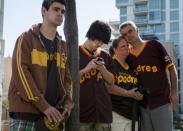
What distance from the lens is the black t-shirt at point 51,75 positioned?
4.07 meters

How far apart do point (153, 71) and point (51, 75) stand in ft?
6.26

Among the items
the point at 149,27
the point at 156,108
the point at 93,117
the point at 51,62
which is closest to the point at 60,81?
the point at 51,62

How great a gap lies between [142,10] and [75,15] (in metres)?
81.6

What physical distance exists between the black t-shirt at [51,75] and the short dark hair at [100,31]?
3.11 feet

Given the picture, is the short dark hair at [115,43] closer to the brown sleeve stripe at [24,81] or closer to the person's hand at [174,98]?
the person's hand at [174,98]

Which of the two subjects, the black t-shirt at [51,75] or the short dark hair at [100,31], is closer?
the black t-shirt at [51,75]

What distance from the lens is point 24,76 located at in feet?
12.6

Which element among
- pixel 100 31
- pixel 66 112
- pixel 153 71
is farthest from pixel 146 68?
pixel 66 112

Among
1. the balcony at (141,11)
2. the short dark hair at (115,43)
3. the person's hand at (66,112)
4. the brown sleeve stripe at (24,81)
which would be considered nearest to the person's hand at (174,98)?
the short dark hair at (115,43)

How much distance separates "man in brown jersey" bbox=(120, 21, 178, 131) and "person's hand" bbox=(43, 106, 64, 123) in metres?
1.98

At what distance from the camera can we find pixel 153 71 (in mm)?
5684

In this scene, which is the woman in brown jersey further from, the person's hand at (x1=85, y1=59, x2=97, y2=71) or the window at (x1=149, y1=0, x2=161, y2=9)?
the window at (x1=149, y1=0, x2=161, y2=9)

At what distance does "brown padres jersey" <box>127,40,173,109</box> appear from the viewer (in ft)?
18.6

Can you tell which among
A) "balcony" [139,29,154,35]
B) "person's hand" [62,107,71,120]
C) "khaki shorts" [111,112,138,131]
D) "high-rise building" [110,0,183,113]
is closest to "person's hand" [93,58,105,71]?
"person's hand" [62,107,71,120]
